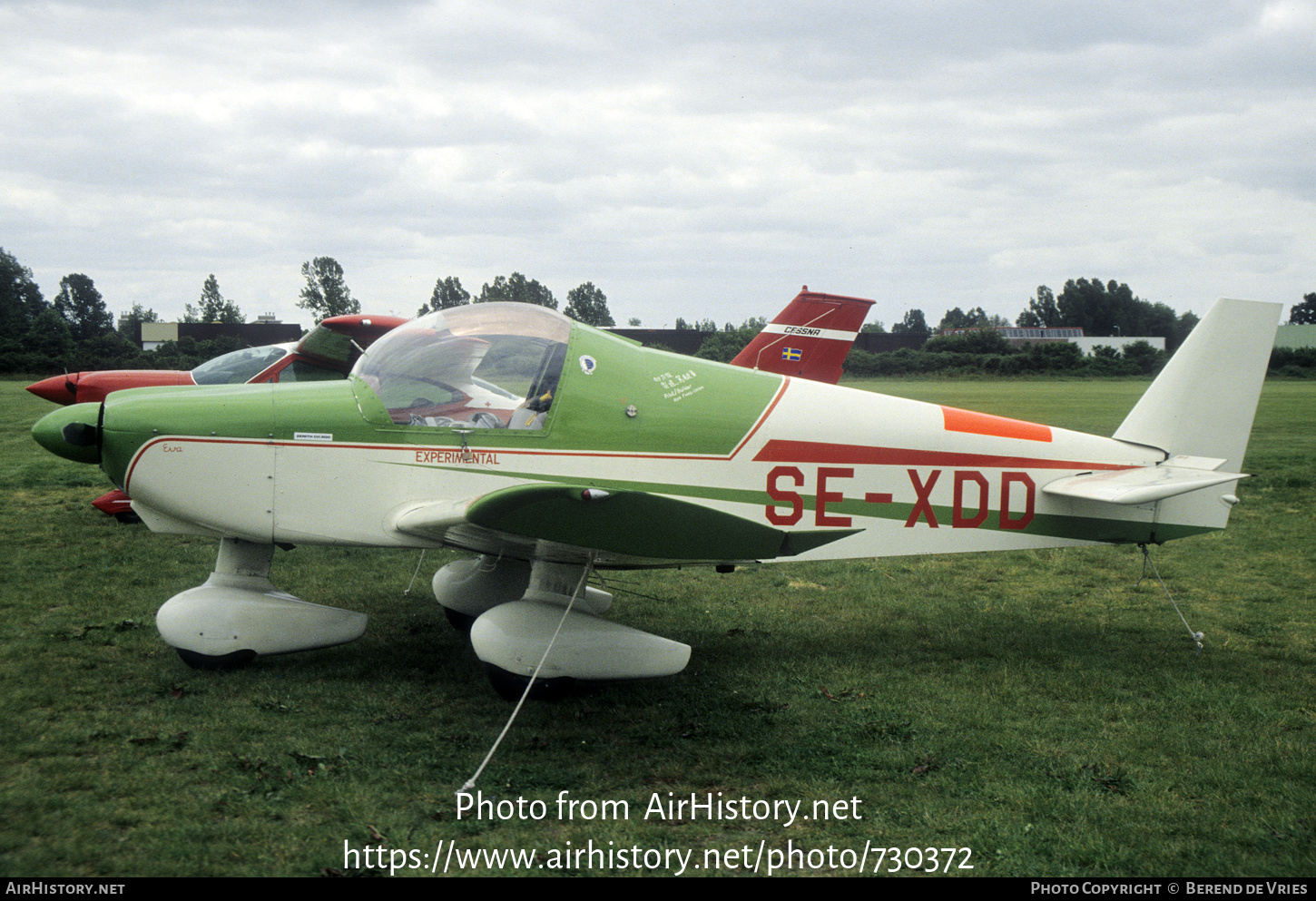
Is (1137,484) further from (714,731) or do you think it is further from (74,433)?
(74,433)

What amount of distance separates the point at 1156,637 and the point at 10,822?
680cm

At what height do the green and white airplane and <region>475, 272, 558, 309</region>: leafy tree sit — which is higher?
<region>475, 272, 558, 309</region>: leafy tree

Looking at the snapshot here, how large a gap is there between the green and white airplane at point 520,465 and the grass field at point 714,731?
45 centimetres

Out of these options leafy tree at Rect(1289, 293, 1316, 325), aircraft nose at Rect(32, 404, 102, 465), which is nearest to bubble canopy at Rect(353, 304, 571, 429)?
aircraft nose at Rect(32, 404, 102, 465)

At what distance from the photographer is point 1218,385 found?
587cm

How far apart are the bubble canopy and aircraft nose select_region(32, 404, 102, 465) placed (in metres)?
1.47

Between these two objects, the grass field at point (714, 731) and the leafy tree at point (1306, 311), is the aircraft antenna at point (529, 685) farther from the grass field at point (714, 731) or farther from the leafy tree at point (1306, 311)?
the leafy tree at point (1306, 311)

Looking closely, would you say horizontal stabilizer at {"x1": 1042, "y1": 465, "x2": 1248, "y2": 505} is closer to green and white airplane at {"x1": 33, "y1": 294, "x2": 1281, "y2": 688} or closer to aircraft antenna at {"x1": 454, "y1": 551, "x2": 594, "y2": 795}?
green and white airplane at {"x1": 33, "y1": 294, "x2": 1281, "y2": 688}

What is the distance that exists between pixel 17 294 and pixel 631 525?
93277mm

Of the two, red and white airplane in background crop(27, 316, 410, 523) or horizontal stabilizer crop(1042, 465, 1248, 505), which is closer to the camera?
horizontal stabilizer crop(1042, 465, 1248, 505)

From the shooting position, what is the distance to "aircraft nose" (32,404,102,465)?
4836 mm

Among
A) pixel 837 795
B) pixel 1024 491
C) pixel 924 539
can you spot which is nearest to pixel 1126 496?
pixel 1024 491

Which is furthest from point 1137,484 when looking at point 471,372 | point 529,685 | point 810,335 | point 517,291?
point 517,291

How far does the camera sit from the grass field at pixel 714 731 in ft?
11.1
